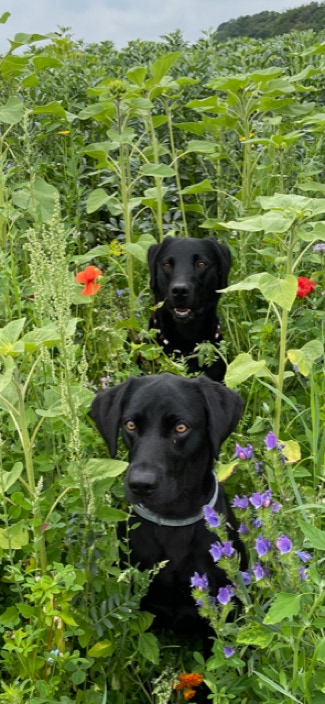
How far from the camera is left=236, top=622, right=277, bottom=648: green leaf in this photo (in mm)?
1854

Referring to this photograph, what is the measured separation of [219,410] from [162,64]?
2.65 m

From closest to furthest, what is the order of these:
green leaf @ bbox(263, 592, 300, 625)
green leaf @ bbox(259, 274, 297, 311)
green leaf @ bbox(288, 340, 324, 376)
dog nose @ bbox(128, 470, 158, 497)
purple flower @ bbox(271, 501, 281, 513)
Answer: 1. green leaf @ bbox(263, 592, 300, 625)
2. purple flower @ bbox(271, 501, 281, 513)
3. dog nose @ bbox(128, 470, 158, 497)
4. green leaf @ bbox(259, 274, 297, 311)
5. green leaf @ bbox(288, 340, 324, 376)

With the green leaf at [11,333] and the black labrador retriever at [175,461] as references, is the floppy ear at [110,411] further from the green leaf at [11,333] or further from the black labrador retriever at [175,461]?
the green leaf at [11,333]

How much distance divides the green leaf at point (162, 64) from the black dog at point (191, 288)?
91cm

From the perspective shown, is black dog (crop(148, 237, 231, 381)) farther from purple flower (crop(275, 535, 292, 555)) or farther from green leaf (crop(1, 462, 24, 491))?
purple flower (crop(275, 535, 292, 555))

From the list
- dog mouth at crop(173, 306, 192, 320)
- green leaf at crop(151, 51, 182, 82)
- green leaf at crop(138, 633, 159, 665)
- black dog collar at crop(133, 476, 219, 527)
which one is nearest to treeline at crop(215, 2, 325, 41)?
green leaf at crop(151, 51, 182, 82)

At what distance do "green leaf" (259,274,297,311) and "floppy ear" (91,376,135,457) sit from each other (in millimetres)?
524

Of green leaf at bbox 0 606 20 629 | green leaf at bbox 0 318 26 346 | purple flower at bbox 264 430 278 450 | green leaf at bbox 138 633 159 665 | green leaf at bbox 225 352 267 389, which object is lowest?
green leaf at bbox 138 633 159 665

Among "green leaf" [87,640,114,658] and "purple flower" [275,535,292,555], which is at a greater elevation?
"purple flower" [275,535,292,555]

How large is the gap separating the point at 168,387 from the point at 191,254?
2.08 m

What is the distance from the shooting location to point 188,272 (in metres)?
4.51

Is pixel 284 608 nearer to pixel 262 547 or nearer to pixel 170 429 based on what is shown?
pixel 262 547

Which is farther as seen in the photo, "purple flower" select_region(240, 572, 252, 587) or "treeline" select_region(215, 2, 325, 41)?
"treeline" select_region(215, 2, 325, 41)

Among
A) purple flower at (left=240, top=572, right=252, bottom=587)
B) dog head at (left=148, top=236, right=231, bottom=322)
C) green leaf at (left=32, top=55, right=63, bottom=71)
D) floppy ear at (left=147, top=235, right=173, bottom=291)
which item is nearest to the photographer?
purple flower at (left=240, top=572, right=252, bottom=587)
